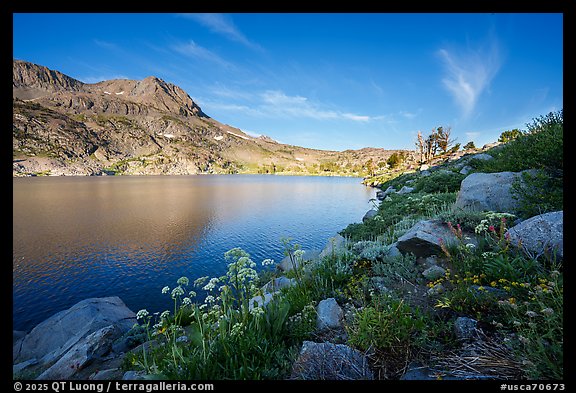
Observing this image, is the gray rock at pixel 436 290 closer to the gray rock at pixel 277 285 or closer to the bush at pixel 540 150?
the gray rock at pixel 277 285

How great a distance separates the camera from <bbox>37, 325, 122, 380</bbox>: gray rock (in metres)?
5.56

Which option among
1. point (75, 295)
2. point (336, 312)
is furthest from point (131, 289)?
point (336, 312)

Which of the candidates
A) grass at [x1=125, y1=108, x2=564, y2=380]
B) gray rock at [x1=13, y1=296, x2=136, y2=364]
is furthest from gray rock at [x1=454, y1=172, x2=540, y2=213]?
gray rock at [x1=13, y1=296, x2=136, y2=364]

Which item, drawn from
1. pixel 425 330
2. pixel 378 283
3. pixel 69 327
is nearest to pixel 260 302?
pixel 378 283

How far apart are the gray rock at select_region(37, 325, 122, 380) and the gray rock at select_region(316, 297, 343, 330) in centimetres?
652

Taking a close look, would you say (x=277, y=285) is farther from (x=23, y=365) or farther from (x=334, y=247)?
(x=23, y=365)

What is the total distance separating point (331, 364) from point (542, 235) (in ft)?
13.2
